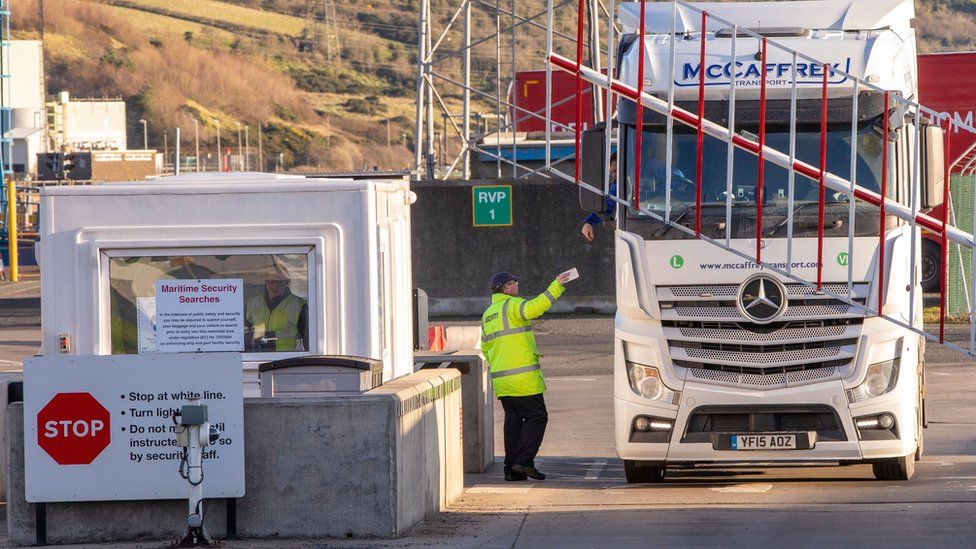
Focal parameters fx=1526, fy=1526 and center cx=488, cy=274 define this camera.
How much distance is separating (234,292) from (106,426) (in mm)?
1710

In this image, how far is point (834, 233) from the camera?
10.8 m

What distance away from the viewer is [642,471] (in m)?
12.1

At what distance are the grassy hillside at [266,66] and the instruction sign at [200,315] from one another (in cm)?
9588

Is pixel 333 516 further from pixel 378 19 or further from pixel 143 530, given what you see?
pixel 378 19

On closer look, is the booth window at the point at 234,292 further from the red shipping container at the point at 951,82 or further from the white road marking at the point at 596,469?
the red shipping container at the point at 951,82

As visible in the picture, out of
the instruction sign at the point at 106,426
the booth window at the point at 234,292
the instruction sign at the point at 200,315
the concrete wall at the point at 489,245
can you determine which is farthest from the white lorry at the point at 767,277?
the concrete wall at the point at 489,245

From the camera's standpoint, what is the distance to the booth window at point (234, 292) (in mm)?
10562

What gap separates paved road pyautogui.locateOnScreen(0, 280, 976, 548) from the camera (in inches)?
368

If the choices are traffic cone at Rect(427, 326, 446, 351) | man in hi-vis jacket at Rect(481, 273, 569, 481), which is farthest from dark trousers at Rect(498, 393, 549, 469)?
traffic cone at Rect(427, 326, 446, 351)

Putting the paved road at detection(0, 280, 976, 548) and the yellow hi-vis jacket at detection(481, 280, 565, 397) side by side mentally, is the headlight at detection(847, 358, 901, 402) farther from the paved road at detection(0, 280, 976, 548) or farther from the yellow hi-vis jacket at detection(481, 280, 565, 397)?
the yellow hi-vis jacket at detection(481, 280, 565, 397)

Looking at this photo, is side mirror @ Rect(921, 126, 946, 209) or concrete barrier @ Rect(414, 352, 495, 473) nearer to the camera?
side mirror @ Rect(921, 126, 946, 209)

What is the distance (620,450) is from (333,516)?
3.11 meters

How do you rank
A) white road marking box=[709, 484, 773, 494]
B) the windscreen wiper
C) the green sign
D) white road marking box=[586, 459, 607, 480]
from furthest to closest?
1. the green sign
2. white road marking box=[586, 459, 607, 480]
3. white road marking box=[709, 484, 773, 494]
4. the windscreen wiper

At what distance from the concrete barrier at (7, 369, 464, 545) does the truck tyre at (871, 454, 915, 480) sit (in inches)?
173
